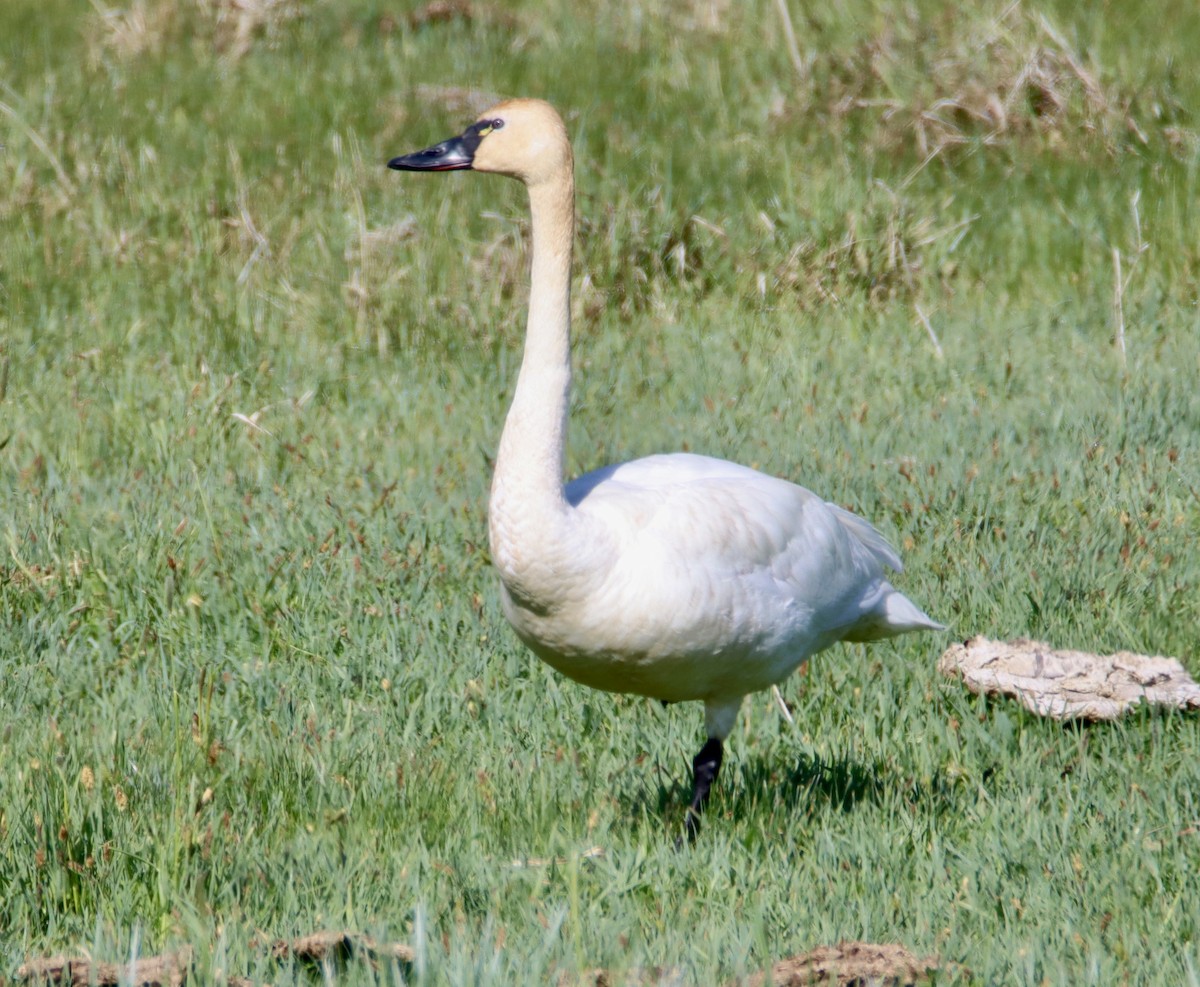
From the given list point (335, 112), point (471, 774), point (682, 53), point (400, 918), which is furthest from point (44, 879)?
point (682, 53)

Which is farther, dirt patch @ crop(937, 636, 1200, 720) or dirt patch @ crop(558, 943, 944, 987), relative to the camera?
dirt patch @ crop(937, 636, 1200, 720)

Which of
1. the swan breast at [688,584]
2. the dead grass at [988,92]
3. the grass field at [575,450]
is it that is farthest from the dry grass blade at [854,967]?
the dead grass at [988,92]

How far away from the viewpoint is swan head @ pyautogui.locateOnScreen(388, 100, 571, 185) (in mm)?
4223

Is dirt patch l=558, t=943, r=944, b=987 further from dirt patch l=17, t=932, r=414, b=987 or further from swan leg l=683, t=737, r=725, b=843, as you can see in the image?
swan leg l=683, t=737, r=725, b=843

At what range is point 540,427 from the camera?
403cm

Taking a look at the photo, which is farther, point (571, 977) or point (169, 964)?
point (571, 977)

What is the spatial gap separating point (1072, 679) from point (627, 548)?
1.70 m

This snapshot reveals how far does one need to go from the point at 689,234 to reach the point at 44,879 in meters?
6.33

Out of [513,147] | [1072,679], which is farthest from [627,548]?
[1072,679]

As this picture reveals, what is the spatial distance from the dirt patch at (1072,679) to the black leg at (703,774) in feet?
3.20

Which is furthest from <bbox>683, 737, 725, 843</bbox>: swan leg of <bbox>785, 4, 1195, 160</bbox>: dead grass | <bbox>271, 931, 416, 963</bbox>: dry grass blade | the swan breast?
<bbox>785, 4, 1195, 160</bbox>: dead grass

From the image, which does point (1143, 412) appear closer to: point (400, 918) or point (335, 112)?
point (400, 918)

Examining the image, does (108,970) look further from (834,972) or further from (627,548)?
(627,548)

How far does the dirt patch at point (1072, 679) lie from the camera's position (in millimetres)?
4816
